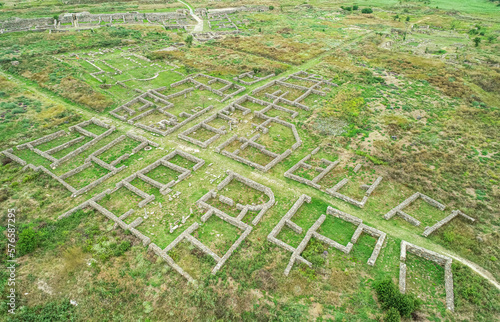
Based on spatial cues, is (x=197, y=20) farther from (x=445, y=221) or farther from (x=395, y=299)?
(x=395, y=299)

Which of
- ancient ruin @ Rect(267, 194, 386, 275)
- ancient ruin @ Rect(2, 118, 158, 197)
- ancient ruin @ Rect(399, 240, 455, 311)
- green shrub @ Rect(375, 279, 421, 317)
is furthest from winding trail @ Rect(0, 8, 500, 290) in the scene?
green shrub @ Rect(375, 279, 421, 317)

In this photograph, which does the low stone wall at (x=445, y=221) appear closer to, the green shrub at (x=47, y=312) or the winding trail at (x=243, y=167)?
the winding trail at (x=243, y=167)

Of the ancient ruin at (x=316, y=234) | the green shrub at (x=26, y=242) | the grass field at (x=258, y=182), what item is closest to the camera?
the grass field at (x=258, y=182)

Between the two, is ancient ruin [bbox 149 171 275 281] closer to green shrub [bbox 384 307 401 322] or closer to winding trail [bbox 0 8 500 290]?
winding trail [bbox 0 8 500 290]

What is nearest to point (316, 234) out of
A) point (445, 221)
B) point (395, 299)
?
point (395, 299)

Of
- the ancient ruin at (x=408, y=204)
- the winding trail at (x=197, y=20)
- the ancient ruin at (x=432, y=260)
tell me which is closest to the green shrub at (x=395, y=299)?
the ancient ruin at (x=432, y=260)

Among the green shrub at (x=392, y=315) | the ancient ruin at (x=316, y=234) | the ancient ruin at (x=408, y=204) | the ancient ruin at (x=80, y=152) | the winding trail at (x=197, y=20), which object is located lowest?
the green shrub at (x=392, y=315)

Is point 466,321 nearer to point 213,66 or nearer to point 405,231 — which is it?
point 405,231

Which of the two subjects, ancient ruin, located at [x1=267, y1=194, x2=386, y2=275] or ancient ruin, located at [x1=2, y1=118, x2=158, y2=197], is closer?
ancient ruin, located at [x1=267, y1=194, x2=386, y2=275]

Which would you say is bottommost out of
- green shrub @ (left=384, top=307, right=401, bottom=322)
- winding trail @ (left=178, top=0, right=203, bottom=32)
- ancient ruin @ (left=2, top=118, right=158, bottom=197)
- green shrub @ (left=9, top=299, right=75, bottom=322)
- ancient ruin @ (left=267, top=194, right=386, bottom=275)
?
green shrub @ (left=9, top=299, right=75, bottom=322)
